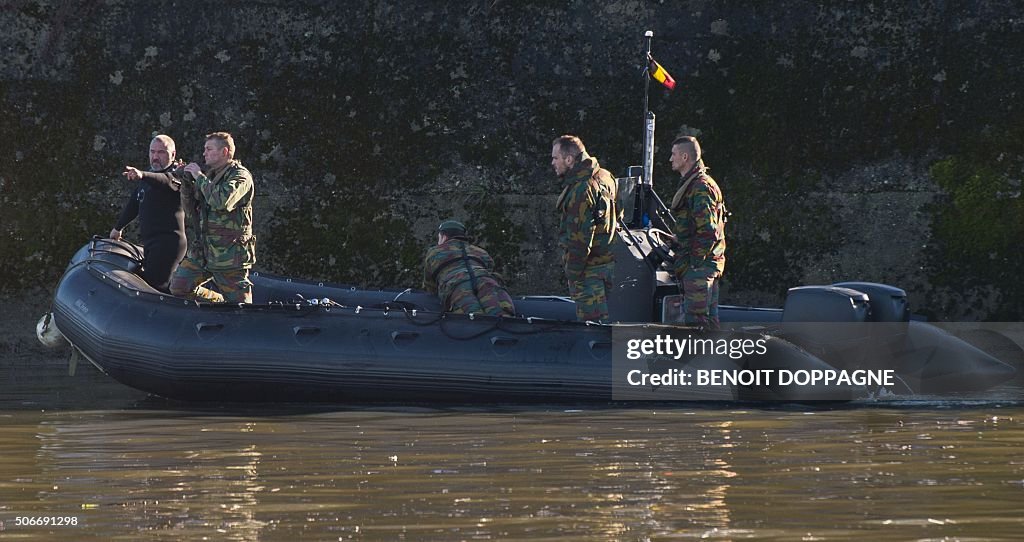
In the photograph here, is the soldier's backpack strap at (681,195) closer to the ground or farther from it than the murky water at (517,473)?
farther from it

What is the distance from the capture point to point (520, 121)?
14.3 m

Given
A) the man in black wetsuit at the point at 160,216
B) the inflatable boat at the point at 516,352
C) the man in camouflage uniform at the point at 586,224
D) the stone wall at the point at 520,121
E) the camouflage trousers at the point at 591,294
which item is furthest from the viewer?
the stone wall at the point at 520,121

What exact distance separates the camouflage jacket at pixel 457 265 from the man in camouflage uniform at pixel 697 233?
4.17 ft

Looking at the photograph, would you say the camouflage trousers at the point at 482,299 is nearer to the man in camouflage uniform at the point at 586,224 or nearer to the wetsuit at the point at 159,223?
the man in camouflage uniform at the point at 586,224

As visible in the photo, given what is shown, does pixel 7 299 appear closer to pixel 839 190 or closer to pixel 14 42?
pixel 14 42

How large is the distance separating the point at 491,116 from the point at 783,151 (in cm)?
273

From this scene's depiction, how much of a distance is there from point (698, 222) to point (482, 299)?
4.84 feet

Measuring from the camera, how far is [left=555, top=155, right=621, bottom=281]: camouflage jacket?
9.82 metres

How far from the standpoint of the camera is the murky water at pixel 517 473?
5.55 metres

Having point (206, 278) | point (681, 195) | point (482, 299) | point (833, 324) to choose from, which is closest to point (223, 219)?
point (206, 278)

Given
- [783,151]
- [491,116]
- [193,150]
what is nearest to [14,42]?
[193,150]

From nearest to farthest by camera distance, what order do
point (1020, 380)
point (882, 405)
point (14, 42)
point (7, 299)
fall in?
1. point (882, 405)
2. point (1020, 380)
3. point (7, 299)
4. point (14, 42)

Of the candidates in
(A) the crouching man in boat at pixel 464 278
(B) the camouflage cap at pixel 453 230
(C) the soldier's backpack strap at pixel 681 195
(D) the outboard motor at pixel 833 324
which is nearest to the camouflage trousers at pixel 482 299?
(A) the crouching man in boat at pixel 464 278

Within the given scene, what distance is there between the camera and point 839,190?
13914 mm
